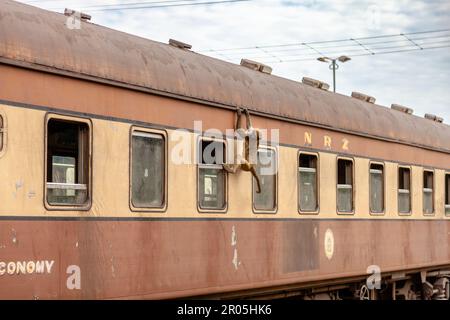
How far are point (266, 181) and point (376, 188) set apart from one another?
352cm

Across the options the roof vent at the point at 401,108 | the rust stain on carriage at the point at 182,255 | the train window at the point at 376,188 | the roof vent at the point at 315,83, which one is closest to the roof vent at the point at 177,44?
the rust stain on carriage at the point at 182,255

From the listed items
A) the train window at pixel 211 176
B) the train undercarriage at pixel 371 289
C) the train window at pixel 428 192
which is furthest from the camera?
the train window at pixel 428 192

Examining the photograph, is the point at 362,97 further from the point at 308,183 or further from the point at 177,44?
the point at 177,44

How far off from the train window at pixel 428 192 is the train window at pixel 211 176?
6928 mm

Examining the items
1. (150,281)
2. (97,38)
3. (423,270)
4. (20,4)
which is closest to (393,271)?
(423,270)

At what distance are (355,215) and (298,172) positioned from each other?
183 centimetres

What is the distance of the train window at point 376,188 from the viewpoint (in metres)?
14.7

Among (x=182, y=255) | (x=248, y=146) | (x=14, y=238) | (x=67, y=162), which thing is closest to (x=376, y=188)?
(x=248, y=146)

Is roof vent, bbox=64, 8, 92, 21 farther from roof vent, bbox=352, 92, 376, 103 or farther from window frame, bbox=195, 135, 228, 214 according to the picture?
roof vent, bbox=352, 92, 376, 103

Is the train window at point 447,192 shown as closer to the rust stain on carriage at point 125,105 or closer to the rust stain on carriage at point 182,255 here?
the rust stain on carriage at point 182,255

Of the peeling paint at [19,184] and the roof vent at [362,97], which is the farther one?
the roof vent at [362,97]

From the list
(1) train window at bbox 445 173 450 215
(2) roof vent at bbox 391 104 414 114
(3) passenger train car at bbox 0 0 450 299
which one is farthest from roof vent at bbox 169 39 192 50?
(1) train window at bbox 445 173 450 215

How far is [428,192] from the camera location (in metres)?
17.1

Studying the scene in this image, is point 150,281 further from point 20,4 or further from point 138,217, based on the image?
point 20,4
